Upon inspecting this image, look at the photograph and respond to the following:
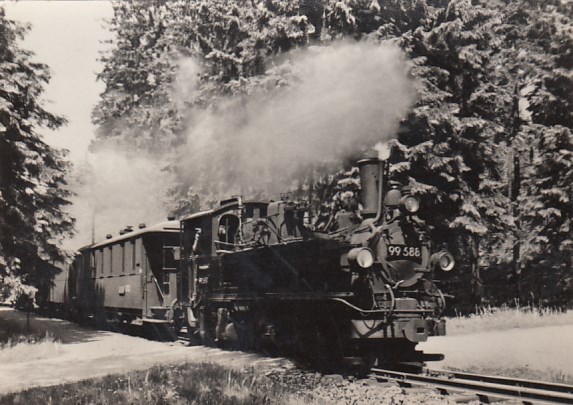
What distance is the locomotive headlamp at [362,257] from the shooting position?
9.08 m

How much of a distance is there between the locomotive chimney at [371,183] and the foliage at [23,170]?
24.8 feet

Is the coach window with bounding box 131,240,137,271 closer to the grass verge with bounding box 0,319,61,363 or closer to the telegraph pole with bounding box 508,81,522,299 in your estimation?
the grass verge with bounding box 0,319,61,363

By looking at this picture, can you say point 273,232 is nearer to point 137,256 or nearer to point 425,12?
point 137,256

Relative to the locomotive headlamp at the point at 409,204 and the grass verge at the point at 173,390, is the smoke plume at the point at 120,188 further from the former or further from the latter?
the grass verge at the point at 173,390

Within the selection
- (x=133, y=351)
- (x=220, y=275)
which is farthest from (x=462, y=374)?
(x=133, y=351)

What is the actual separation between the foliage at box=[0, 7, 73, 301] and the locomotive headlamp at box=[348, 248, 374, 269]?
7950 millimetres

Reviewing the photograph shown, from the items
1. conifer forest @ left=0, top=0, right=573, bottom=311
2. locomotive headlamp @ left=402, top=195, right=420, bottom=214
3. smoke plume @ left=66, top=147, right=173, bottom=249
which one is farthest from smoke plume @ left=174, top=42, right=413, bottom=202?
smoke plume @ left=66, top=147, right=173, bottom=249

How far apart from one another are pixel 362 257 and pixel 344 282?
2.63 ft

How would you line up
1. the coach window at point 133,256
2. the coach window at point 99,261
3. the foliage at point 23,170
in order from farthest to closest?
1. the coach window at point 99,261
2. the coach window at point 133,256
3. the foliage at point 23,170

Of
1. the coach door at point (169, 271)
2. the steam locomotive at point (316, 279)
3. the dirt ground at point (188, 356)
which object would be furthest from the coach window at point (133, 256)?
the dirt ground at point (188, 356)

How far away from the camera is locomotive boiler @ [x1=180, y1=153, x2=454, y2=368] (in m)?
9.48

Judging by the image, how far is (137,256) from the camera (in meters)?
16.8

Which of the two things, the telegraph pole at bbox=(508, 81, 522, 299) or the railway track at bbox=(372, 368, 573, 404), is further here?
the telegraph pole at bbox=(508, 81, 522, 299)

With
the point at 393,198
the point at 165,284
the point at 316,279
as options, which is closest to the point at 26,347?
the point at 165,284
